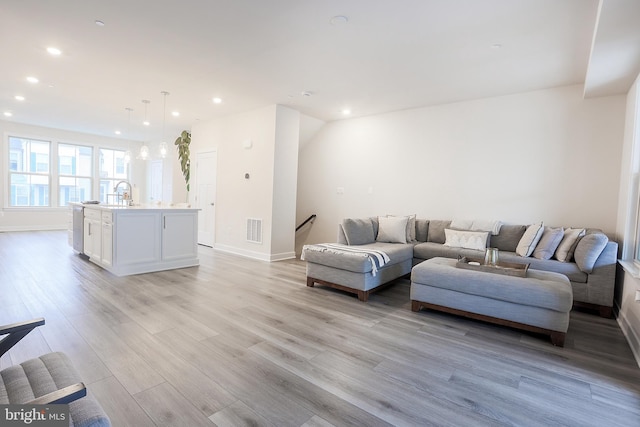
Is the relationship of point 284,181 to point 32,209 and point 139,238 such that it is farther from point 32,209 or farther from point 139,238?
point 32,209

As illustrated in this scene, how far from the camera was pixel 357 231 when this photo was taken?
4.47 m

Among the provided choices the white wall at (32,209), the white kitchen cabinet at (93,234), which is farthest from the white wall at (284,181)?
the white wall at (32,209)

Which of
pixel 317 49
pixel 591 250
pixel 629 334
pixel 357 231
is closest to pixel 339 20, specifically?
pixel 317 49

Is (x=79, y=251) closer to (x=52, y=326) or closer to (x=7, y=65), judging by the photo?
(x=7, y=65)

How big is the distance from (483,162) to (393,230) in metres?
1.69

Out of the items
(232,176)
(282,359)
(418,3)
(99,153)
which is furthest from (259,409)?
(99,153)

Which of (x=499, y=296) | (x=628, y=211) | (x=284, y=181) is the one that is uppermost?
(x=284, y=181)

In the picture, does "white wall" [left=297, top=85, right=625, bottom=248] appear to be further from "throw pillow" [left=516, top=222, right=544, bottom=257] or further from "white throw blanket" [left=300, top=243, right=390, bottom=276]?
"white throw blanket" [left=300, top=243, right=390, bottom=276]

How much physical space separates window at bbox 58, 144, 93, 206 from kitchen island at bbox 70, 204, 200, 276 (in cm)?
487

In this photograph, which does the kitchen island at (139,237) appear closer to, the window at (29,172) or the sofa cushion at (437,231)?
the sofa cushion at (437,231)

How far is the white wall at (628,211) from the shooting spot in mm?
2912

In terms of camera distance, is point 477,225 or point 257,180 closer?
point 477,225

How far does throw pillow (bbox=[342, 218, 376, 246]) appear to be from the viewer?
174 inches

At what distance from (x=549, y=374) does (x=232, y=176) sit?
5461 mm
